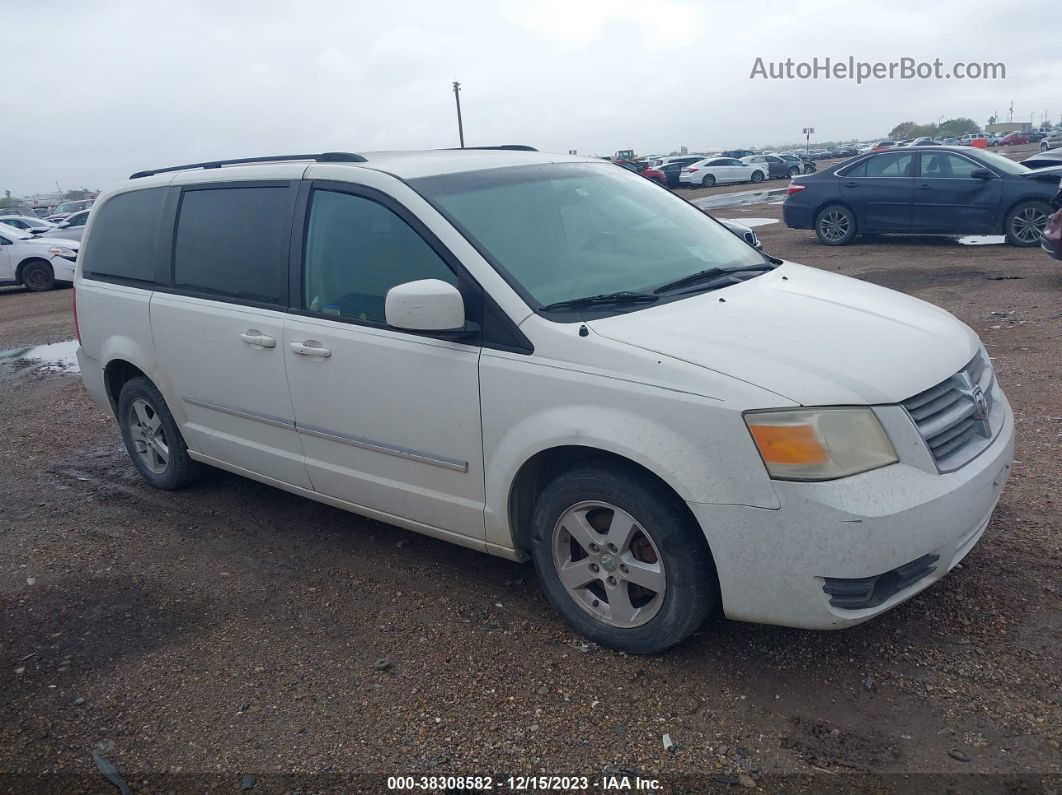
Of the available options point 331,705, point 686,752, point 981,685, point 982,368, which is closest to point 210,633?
point 331,705

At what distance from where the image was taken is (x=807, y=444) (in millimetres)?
2791

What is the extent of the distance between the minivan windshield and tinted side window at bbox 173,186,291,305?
2.78 ft

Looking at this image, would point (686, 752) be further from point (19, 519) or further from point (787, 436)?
point (19, 519)

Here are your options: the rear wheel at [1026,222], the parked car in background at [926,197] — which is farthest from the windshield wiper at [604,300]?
the rear wheel at [1026,222]

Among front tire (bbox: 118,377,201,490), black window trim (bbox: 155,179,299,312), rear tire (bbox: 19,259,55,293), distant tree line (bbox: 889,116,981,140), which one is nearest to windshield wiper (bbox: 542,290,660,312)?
black window trim (bbox: 155,179,299,312)

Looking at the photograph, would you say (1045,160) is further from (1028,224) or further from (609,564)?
(609,564)

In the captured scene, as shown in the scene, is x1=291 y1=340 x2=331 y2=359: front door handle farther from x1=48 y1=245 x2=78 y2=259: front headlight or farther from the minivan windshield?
x1=48 y1=245 x2=78 y2=259: front headlight

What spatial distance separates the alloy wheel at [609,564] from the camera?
10.3ft

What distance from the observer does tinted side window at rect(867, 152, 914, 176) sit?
12742 mm

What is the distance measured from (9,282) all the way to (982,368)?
18.2 metres

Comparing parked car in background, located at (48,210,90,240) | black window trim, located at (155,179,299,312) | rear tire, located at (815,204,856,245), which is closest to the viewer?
black window trim, located at (155,179,299,312)

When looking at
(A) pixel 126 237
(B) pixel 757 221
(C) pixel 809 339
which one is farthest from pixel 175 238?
(B) pixel 757 221

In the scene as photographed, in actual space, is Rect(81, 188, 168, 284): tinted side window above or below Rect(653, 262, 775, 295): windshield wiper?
above

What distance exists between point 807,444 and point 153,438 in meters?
4.00
